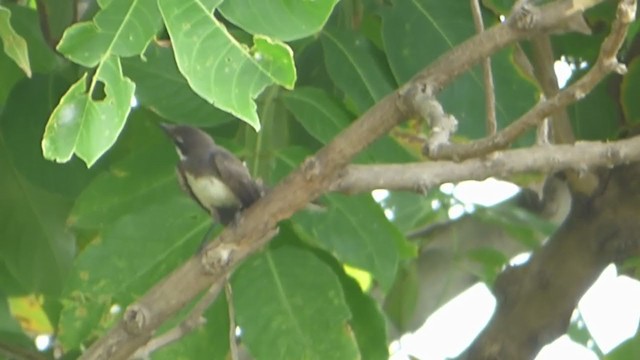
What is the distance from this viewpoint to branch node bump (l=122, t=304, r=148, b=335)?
1.78 meters

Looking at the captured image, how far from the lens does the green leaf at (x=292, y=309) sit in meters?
2.08

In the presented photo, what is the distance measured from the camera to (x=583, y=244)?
2.67 meters

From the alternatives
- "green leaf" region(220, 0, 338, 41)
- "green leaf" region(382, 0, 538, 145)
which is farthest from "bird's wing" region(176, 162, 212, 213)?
"green leaf" region(220, 0, 338, 41)

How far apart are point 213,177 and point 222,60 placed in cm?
97

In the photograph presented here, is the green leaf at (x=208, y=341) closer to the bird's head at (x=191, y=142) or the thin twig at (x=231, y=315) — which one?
the thin twig at (x=231, y=315)

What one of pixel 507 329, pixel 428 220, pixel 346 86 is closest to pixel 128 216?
pixel 346 86

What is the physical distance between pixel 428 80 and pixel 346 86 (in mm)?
560

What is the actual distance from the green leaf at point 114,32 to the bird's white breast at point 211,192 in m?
0.76

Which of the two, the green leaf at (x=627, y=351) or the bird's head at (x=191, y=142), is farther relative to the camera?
the green leaf at (x=627, y=351)

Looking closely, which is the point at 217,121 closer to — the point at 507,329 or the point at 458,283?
the point at 507,329

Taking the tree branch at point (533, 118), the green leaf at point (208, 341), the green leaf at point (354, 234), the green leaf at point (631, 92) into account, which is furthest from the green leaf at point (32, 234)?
the tree branch at point (533, 118)

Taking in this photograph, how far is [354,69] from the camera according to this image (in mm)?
2271

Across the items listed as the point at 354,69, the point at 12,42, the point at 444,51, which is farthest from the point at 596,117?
the point at 12,42

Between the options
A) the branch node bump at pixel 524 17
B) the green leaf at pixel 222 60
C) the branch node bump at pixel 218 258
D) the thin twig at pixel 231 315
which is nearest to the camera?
the green leaf at pixel 222 60
